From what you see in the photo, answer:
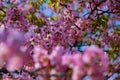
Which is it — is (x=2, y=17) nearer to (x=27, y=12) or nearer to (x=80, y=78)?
(x=27, y=12)

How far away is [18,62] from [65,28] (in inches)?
252

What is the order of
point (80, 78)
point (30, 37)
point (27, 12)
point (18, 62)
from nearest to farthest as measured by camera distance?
point (18, 62) < point (80, 78) < point (30, 37) < point (27, 12)

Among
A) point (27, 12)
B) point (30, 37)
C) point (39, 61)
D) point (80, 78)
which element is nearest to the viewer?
point (80, 78)

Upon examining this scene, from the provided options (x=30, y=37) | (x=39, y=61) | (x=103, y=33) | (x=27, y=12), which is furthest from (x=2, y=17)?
(x=39, y=61)

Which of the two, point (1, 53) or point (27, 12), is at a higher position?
point (27, 12)

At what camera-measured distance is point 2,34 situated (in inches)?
138

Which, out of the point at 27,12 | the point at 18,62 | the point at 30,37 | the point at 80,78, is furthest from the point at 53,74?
the point at 27,12

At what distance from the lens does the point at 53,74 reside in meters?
3.60

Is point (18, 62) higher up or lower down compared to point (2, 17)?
lower down

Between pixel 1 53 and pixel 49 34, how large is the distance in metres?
5.80

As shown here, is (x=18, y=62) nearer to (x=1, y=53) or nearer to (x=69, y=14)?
(x=1, y=53)

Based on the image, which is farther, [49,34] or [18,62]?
[49,34]

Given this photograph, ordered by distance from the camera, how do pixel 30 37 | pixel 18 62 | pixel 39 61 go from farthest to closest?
pixel 30 37 → pixel 39 61 → pixel 18 62

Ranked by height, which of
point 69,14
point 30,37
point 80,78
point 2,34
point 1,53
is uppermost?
point 69,14
